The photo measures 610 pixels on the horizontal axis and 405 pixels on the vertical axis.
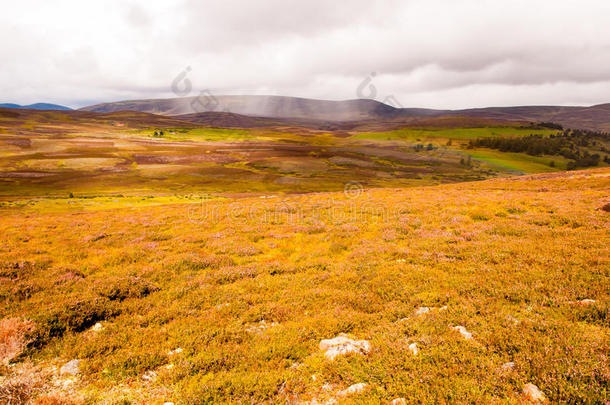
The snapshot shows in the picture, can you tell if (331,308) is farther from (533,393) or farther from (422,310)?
(533,393)

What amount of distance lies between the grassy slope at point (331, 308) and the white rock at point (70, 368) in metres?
0.25

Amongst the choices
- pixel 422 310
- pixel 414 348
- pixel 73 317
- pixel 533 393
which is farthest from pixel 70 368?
pixel 533 393

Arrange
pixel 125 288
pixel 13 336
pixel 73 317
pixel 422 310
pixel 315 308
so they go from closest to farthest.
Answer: pixel 13 336 → pixel 422 310 → pixel 73 317 → pixel 315 308 → pixel 125 288

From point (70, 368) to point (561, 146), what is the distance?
23839cm

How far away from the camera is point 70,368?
20.8 ft

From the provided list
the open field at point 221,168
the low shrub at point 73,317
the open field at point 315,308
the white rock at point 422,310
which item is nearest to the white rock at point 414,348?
Answer: the open field at point 315,308

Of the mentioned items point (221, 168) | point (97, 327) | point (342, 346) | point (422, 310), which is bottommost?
point (221, 168)

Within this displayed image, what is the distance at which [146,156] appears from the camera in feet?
408

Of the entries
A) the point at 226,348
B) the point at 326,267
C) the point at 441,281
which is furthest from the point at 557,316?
the point at 226,348

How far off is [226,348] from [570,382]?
724 cm

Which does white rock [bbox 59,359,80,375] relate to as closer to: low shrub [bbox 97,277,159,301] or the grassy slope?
the grassy slope

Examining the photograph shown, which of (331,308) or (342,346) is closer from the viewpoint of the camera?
(342,346)

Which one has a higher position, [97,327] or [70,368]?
[70,368]

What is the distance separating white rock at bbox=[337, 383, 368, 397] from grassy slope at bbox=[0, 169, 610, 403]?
0.16 meters
